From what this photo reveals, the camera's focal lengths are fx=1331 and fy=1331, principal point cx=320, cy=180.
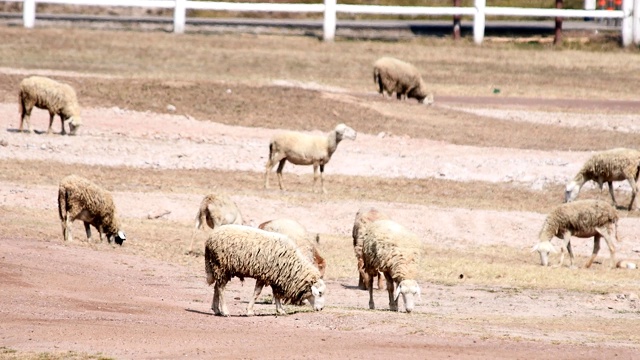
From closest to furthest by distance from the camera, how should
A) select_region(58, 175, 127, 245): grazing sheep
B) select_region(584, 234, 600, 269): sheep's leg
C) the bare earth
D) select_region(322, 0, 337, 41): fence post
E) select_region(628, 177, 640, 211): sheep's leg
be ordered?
the bare earth
select_region(58, 175, 127, 245): grazing sheep
select_region(584, 234, 600, 269): sheep's leg
select_region(628, 177, 640, 211): sheep's leg
select_region(322, 0, 337, 41): fence post

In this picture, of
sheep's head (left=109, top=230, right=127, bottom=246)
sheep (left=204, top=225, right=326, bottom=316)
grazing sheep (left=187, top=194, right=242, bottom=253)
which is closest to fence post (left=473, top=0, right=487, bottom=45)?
grazing sheep (left=187, top=194, right=242, bottom=253)

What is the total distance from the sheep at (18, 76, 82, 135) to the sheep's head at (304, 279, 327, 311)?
47.4 ft

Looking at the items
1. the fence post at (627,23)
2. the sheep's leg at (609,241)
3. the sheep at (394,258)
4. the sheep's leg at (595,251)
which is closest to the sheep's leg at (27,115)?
the sheep's leg at (595,251)

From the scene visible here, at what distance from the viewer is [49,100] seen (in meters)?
27.6

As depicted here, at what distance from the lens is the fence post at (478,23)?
138ft

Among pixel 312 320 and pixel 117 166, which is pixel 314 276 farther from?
pixel 117 166

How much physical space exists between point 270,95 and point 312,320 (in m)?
19.3

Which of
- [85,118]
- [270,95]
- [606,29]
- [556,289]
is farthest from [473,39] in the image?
[556,289]

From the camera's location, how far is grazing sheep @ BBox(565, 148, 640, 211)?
2445 cm

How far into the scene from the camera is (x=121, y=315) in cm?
1374

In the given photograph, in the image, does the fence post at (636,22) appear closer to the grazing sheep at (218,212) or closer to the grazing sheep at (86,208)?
the grazing sheep at (218,212)

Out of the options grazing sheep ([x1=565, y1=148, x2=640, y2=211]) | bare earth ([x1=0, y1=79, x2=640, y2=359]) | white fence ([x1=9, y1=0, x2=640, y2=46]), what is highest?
white fence ([x1=9, y1=0, x2=640, y2=46])

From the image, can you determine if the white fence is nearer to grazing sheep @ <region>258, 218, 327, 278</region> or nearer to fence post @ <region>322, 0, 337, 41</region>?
fence post @ <region>322, 0, 337, 41</region>

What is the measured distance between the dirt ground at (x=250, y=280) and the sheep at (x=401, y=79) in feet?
15.2
